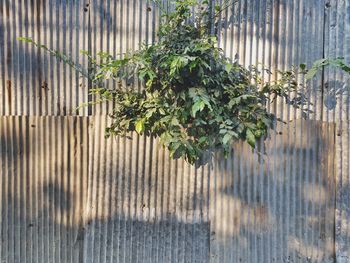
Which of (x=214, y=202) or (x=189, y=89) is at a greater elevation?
(x=189, y=89)

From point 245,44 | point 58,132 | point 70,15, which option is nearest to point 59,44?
point 70,15

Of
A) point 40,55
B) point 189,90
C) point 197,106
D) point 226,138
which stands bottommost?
point 226,138

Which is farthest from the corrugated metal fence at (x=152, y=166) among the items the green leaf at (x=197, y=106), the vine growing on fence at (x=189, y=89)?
the green leaf at (x=197, y=106)

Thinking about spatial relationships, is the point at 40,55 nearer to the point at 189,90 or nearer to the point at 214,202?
the point at 189,90

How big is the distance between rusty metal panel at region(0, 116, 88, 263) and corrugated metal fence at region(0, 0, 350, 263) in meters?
0.01

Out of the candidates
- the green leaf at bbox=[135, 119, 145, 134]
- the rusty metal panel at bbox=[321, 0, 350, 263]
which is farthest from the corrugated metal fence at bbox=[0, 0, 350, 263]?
the green leaf at bbox=[135, 119, 145, 134]

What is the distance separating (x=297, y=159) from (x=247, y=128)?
675 mm

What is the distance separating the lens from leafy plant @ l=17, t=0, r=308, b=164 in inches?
105

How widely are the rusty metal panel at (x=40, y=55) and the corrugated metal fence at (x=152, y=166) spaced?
11 millimetres

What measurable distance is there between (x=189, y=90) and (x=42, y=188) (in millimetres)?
1915

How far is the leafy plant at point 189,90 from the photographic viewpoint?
8.73 ft

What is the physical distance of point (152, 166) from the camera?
115 inches

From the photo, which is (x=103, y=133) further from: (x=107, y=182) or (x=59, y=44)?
(x=59, y=44)

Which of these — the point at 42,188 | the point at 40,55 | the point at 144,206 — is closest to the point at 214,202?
the point at 144,206
